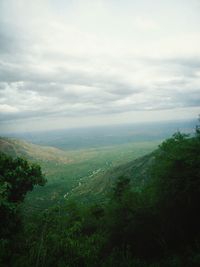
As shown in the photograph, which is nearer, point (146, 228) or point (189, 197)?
point (189, 197)

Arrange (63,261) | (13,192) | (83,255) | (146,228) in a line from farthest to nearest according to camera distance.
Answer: (13,192) < (146,228) < (83,255) < (63,261)

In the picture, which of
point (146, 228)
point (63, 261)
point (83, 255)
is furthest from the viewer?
→ point (146, 228)

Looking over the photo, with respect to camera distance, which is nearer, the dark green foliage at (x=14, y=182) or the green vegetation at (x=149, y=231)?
the green vegetation at (x=149, y=231)

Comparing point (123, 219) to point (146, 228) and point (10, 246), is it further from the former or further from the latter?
point (10, 246)

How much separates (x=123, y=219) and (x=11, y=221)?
1548 centimetres

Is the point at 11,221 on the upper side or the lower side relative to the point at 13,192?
lower

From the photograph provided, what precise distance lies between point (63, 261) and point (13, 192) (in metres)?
14.0

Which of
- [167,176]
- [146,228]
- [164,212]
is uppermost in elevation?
[167,176]

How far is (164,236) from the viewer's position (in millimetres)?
31844

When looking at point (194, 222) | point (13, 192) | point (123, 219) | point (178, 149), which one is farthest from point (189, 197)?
point (13, 192)

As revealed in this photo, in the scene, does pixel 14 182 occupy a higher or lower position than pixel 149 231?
higher

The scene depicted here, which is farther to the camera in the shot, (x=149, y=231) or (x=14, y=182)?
(x=14, y=182)

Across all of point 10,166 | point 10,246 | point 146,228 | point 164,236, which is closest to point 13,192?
point 10,166

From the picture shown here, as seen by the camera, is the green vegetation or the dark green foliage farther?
the dark green foliage
